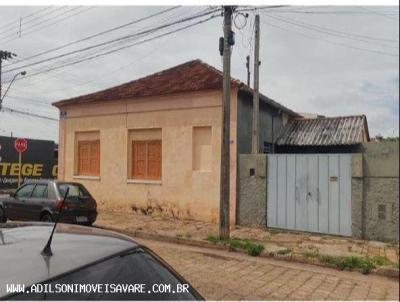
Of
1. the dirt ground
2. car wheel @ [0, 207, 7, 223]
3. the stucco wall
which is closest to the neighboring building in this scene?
the stucco wall

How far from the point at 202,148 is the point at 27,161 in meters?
16.5

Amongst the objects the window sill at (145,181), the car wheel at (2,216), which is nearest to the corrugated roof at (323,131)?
the window sill at (145,181)

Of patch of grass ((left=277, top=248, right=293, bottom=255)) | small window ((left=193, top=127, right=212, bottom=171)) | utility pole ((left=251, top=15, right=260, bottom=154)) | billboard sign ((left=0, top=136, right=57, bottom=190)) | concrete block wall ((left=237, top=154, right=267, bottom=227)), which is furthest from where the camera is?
billboard sign ((left=0, top=136, right=57, bottom=190))

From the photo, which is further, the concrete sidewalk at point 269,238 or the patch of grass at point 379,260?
the concrete sidewalk at point 269,238

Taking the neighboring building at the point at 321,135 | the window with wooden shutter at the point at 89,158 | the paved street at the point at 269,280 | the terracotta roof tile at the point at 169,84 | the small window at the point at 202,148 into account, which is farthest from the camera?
the window with wooden shutter at the point at 89,158

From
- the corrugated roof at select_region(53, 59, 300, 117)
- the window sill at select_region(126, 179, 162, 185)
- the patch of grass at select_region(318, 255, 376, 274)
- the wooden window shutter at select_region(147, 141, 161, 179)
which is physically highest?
the corrugated roof at select_region(53, 59, 300, 117)

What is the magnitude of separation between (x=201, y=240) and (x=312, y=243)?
2.52 m

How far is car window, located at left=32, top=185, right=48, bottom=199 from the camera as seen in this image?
39.8 ft

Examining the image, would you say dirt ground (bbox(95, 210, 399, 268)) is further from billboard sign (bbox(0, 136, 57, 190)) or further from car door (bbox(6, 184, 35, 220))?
billboard sign (bbox(0, 136, 57, 190))

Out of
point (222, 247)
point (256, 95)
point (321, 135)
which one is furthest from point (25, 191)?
point (321, 135)

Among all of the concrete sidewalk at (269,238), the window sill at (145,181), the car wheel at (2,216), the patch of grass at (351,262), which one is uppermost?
the window sill at (145,181)

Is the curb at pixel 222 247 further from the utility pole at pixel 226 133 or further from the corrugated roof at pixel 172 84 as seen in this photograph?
the corrugated roof at pixel 172 84

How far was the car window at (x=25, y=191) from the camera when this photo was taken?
1255 centimetres

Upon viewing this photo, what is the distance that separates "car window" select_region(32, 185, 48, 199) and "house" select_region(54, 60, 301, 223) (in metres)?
4.07
